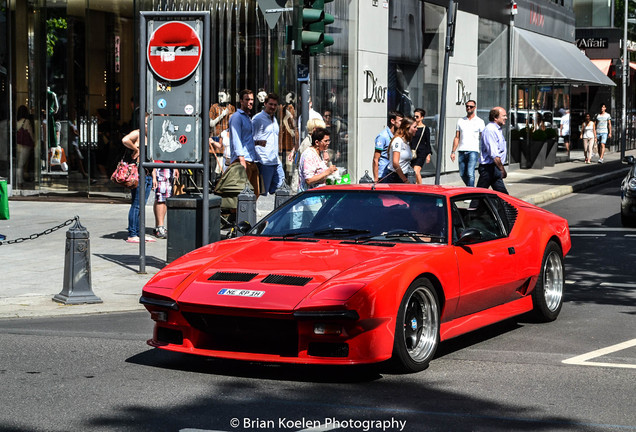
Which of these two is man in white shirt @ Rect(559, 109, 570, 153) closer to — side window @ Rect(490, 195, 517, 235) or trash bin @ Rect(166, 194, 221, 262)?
trash bin @ Rect(166, 194, 221, 262)

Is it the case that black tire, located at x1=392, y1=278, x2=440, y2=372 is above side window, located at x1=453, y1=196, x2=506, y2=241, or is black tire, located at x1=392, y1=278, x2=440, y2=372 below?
below

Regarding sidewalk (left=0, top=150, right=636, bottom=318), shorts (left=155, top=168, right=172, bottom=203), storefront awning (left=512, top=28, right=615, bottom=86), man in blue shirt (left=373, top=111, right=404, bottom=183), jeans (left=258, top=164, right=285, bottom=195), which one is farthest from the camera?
storefront awning (left=512, top=28, right=615, bottom=86)

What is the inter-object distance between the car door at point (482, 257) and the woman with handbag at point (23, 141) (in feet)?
47.8

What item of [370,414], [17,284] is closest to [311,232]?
[370,414]

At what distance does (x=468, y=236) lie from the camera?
7.79 m

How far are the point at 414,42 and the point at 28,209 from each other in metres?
9.78

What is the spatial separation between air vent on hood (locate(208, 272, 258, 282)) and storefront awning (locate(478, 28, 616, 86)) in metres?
22.8

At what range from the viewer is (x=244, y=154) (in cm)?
1545

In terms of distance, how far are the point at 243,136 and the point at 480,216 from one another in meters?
7.19

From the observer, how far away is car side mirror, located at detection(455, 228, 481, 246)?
7785 millimetres

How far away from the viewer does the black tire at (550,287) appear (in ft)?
29.9

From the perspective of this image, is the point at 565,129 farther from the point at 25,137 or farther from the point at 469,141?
the point at 25,137

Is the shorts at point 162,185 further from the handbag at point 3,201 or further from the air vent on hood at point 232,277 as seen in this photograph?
the air vent on hood at point 232,277

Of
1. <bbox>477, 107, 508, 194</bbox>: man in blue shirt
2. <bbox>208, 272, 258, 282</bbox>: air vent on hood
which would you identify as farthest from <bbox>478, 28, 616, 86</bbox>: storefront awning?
<bbox>208, 272, 258, 282</bbox>: air vent on hood
